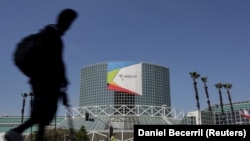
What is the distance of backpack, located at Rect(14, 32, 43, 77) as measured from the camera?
375 cm

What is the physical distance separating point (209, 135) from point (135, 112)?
432 ft

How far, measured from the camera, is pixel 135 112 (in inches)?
5522

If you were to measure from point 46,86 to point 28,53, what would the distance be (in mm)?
429

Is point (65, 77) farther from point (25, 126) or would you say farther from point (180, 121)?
point (180, 121)

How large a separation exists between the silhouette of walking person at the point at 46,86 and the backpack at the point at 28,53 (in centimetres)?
5

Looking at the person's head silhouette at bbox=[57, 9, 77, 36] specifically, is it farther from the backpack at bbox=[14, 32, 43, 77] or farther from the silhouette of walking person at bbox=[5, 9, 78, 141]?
the backpack at bbox=[14, 32, 43, 77]

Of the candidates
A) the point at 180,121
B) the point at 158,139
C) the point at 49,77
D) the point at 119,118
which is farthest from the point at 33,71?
the point at 180,121

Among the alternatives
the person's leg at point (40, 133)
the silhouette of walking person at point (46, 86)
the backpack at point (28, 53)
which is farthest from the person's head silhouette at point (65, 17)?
the person's leg at point (40, 133)

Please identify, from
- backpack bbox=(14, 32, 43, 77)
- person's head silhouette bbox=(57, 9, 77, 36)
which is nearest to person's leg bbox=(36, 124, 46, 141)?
backpack bbox=(14, 32, 43, 77)

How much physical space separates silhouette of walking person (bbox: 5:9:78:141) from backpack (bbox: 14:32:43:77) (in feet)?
0.16

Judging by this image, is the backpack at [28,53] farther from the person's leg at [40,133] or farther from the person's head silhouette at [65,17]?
the person's leg at [40,133]

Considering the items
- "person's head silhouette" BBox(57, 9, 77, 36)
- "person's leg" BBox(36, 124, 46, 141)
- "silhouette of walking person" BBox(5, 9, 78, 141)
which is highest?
"person's head silhouette" BBox(57, 9, 77, 36)

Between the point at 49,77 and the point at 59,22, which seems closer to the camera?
the point at 49,77

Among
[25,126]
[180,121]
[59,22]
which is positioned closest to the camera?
[25,126]
